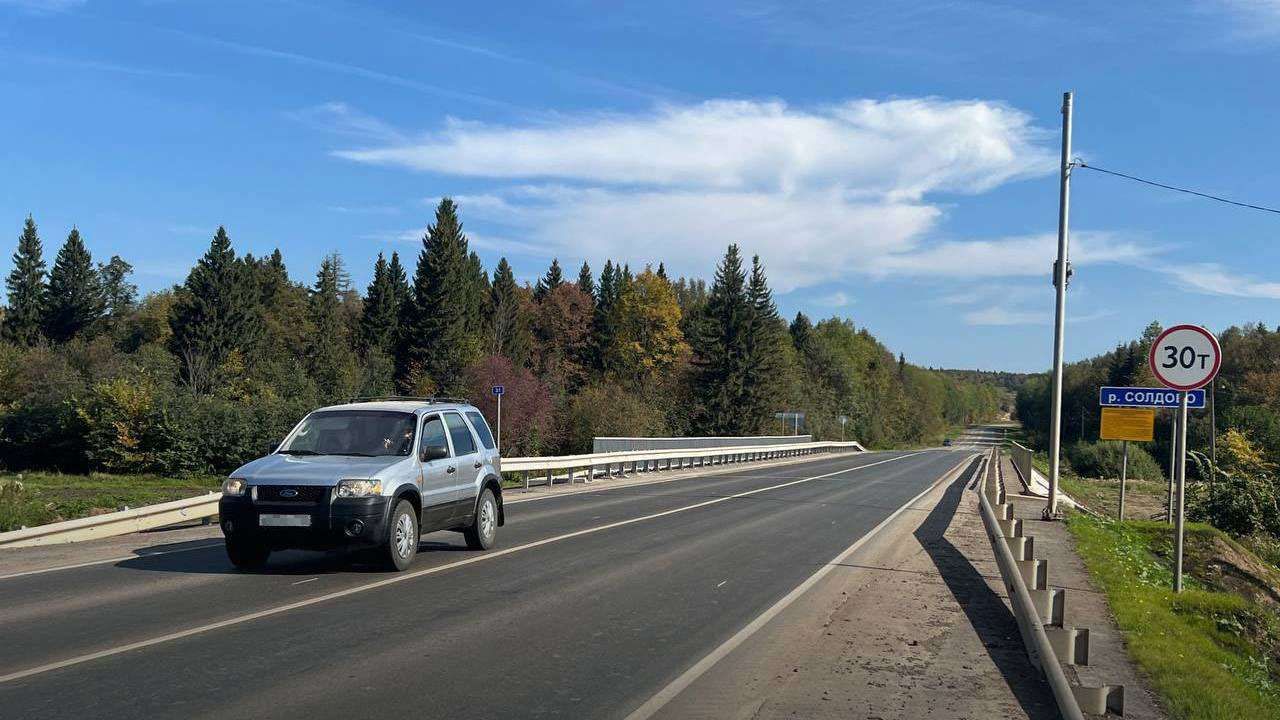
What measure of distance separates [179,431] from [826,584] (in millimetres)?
39087

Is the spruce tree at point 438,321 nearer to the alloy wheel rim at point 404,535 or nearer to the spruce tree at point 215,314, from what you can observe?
the spruce tree at point 215,314

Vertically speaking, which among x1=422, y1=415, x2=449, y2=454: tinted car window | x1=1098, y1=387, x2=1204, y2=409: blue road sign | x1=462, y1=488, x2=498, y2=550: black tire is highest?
x1=1098, y1=387, x2=1204, y2=409: blue road sign

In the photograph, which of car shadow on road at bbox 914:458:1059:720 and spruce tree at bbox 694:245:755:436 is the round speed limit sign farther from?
spruce tree at bbox 694:245:755:436

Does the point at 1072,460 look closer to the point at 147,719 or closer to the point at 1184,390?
the point at 1184,390

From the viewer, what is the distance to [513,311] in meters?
96.8

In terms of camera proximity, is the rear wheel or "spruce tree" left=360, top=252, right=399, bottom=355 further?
"spruce tree" left=360, top=252, right=399, bottom=355

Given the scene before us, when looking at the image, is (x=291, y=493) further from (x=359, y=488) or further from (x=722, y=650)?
(x=722, y=650)

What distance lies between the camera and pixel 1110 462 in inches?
3051

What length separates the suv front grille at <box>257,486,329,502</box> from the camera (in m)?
10.1

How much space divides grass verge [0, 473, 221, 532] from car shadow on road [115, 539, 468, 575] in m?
4.38

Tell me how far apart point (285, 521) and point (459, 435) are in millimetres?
2994

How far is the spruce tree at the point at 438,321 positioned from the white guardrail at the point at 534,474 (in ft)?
94.6

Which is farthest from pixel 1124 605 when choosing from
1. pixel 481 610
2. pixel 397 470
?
pixel 397 470

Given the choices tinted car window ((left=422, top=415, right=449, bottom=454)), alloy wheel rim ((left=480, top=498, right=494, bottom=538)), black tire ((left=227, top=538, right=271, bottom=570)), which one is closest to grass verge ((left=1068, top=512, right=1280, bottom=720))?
alloy wheel rim ((left=480, top=498, right=494, bottom=538))
